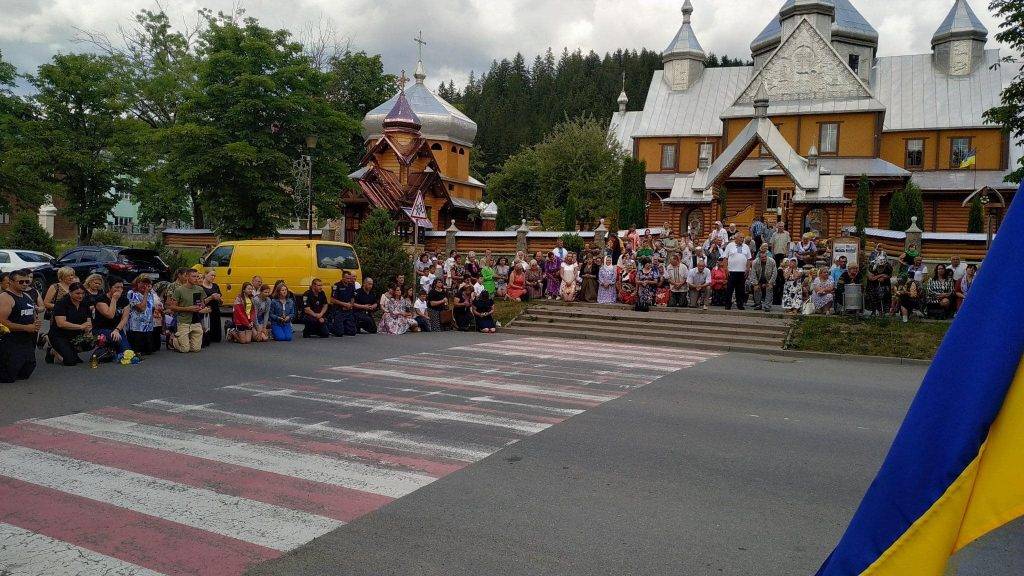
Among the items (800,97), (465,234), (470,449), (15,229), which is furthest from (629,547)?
(800,97)

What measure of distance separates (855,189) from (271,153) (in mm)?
31344

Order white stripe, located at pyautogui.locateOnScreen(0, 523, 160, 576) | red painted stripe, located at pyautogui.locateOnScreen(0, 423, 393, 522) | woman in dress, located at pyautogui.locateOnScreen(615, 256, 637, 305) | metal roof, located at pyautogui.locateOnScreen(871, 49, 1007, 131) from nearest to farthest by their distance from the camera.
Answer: white stripe, located at pyautogui.locateOnScreen(0, 523, 160, 576) → red painted stripe, located at pyautogui.locateOnScreen(0, 423, 393, 522) → woman in dress, located at pyautogui.locateOnScreen(615, 256, 637, 305) → metal roof, located at pyautogui.locateOnScreen(871, 49, 1007, 131)

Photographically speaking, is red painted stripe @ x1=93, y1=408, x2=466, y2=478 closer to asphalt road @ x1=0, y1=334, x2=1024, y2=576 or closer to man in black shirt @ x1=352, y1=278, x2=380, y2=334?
asphalt road @ x1=0, y1=334, x2=1024, y2=576

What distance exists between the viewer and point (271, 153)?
92.1 feet

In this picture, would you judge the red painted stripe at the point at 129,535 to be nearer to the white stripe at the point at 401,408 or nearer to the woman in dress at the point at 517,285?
the white stripe at the point at 401,408

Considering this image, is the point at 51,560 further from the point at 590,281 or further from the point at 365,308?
the point at 590,281

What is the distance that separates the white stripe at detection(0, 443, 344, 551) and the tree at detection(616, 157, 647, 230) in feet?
126

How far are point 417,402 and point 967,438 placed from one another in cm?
802

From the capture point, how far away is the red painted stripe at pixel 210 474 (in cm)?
561

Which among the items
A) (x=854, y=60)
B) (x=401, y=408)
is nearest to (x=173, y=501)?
(x=401, y=408)

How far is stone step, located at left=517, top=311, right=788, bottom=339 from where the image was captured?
56.7 feet

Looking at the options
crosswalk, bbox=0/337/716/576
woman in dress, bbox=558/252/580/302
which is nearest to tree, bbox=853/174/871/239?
woman in dress, bbox=558/252/580/302

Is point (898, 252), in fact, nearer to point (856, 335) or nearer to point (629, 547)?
point (856, 335)

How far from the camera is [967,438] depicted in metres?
1.88
